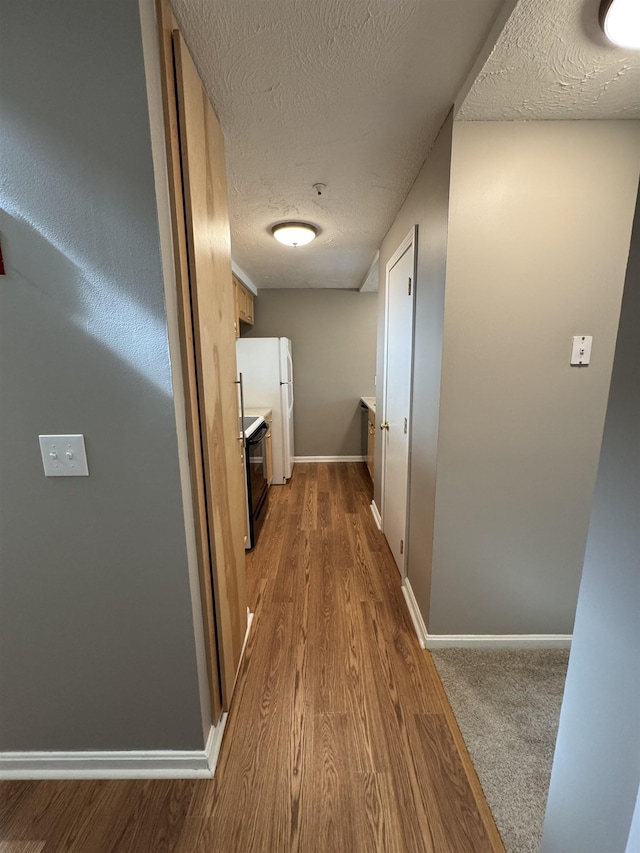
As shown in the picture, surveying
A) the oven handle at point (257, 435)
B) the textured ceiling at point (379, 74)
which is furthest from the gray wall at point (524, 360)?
the oven handle at point (257, 435)

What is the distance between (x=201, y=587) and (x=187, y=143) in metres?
1.34

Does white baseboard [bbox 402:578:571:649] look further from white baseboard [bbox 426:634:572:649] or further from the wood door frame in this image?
the wood door frame

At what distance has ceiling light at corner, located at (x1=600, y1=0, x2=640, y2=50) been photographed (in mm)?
856

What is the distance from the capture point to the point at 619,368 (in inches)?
22.8

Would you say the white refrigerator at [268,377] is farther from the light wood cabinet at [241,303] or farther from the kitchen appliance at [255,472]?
the kitchen appliance at [255,472]

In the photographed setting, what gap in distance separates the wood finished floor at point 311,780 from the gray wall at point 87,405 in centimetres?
15

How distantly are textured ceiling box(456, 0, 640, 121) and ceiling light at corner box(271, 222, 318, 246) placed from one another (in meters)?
1.26

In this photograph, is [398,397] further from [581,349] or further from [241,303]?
[241,303]

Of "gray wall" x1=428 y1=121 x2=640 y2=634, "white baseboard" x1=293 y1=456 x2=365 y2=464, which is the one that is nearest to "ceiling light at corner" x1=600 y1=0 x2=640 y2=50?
"gray wall" x1=428 y1=121 x2=640 y2=634

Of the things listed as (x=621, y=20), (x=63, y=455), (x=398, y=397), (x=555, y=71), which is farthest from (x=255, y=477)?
(x=621, y=20)

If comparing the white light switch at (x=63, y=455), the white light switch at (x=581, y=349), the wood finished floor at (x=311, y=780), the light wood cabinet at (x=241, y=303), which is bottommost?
the wood finished floor at (x=311, y=780)

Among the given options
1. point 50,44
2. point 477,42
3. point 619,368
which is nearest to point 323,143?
point 477,42

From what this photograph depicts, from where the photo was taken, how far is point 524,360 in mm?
1423

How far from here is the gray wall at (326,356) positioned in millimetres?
4457
